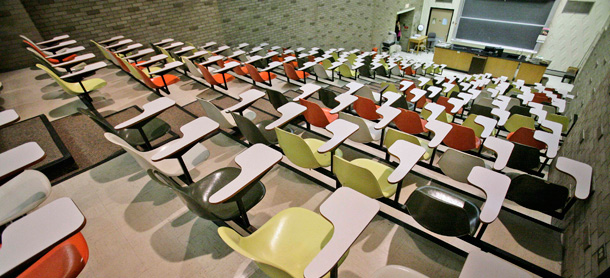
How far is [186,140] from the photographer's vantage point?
1914 mm

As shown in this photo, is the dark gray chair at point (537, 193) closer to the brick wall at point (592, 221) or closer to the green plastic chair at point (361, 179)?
the brick wall at point (592, 221)

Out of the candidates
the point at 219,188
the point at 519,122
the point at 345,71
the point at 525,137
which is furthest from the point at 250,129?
the point at 345,71

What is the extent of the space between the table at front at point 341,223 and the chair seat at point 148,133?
87.1 inches

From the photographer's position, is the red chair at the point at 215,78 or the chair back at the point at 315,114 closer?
the chair back at the point at 315,114

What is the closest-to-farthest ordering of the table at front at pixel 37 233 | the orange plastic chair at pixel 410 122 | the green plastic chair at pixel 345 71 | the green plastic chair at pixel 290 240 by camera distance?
the table at front at pixel 37 233, the green plastic chair at pixel 290 240, the orange plastic chair at pixel 410 122, the green plastic chair at pixel 345 71

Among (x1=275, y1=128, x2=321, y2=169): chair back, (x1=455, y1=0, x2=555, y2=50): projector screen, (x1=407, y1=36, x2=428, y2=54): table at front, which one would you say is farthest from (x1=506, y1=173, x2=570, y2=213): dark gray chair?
(x1=407, y1=36, x2=428, y2=54): table at front

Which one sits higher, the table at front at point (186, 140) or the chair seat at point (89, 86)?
the table at front at point (186, 140)

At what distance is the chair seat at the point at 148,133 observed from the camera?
8.65 ft

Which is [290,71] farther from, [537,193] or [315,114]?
[537,193]

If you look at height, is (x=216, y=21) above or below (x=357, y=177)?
above

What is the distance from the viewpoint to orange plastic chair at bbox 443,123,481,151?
8.78ft

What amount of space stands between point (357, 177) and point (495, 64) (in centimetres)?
1171

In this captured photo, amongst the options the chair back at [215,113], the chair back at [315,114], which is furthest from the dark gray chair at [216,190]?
the chair back at [315,114]

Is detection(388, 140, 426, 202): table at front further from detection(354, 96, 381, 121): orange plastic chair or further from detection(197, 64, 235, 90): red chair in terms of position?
detection(197, 64, 235, 90): red chair
